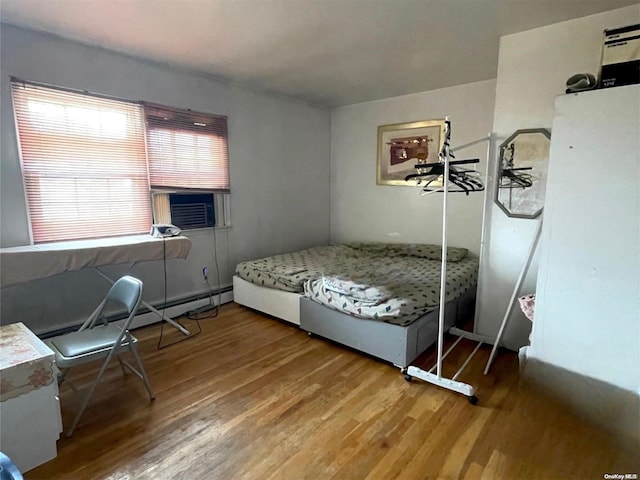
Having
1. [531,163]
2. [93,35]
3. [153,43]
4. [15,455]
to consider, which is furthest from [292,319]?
[93,35]

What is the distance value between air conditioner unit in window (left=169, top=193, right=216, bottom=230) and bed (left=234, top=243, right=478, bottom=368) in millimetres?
658

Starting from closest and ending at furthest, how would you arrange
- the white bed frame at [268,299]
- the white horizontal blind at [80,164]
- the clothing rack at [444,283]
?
1. the clothing rack at [444,283]
2. the white horizontal blind at [80,164]
3. the white bed frame at [268,299]

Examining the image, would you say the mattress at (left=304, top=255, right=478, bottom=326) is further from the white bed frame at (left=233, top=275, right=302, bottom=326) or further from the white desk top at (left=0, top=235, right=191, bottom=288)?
the white desk top at (left=0, top=235, right=191, bottom=288)

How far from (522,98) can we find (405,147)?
180cm

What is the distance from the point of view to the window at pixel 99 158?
8.52 ft

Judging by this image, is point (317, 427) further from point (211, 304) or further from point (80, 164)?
point (80, 164)

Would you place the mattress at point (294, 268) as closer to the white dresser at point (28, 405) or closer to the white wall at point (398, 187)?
the white wall at point (398, 187)

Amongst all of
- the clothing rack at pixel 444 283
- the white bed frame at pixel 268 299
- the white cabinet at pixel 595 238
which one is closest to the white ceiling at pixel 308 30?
the clothing rack at pixel 444 283

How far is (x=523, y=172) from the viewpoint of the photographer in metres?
2.55

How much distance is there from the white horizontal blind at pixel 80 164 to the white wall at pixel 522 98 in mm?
3120

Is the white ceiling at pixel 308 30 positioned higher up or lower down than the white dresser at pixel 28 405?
higher up

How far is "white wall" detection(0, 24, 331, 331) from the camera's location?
2.52m

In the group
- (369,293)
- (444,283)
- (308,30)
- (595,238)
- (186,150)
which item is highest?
(308,30)

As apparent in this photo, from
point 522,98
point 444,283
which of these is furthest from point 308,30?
point 444,283
